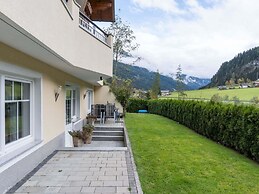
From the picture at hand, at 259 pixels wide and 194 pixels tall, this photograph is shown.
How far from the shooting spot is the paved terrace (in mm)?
5094

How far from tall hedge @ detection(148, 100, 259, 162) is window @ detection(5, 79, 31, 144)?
740cm

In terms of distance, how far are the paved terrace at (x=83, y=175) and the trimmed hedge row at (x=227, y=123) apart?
4458 mm

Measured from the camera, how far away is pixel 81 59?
321 inches

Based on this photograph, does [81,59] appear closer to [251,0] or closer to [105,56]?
[105,56]

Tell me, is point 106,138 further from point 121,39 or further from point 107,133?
point 121,39

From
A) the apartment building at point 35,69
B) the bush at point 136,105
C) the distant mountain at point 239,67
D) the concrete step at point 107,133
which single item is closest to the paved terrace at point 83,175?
the apartment building at point 35,69

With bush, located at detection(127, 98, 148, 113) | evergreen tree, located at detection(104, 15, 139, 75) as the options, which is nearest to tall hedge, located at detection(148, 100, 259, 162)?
bush, located at detection(127, 98, 148, 113)

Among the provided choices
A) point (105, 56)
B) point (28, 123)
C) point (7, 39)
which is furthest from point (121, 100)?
point (7, 39)

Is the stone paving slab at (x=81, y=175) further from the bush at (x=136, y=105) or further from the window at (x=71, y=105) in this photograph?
the bush at (x=136, y=105)

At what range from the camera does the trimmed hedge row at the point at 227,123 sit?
29.3 ft

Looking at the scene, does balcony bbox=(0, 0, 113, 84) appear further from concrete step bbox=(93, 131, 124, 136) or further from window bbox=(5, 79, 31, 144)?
concrete step bbox=(93, 131, 124, 136)

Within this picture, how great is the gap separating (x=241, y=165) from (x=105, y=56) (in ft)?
22.6

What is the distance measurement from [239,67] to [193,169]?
133 meters

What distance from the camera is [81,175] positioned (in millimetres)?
6004
